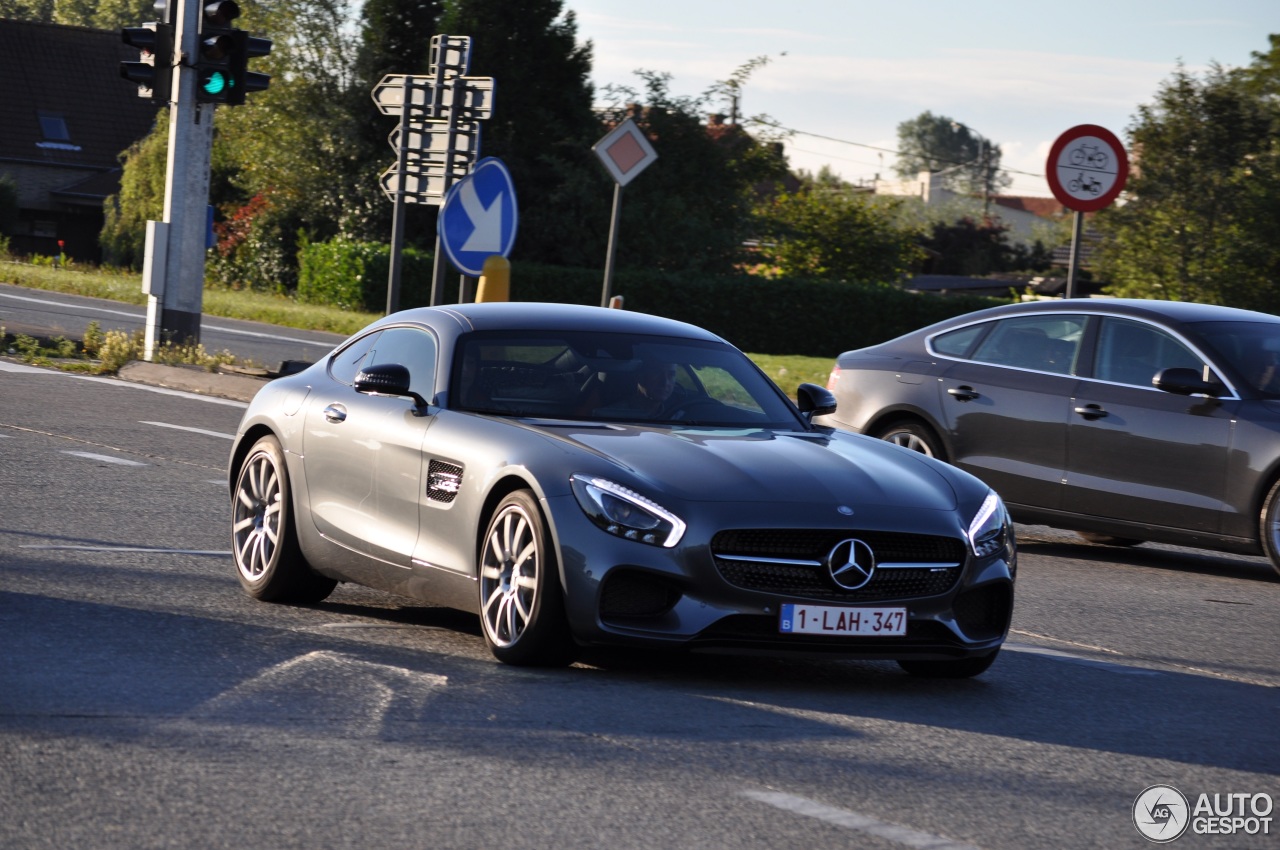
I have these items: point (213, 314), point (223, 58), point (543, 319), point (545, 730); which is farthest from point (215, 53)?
point (213, 314)

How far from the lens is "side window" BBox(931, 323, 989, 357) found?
1185 cm

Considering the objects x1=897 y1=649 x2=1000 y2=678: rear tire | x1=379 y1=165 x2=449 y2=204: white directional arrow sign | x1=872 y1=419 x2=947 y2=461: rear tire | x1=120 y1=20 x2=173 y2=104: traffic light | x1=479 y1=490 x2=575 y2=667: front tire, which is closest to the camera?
x1=479 y1=490 x2=575 y2=667: front tire

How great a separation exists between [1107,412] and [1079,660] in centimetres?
363

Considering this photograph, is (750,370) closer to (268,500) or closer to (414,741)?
(268,500)

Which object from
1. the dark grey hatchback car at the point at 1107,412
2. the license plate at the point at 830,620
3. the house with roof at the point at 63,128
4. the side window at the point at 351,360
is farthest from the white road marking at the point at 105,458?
the house with roof at the point at 63,128

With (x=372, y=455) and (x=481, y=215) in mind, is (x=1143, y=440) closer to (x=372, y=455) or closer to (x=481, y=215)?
(x=372, y=455)

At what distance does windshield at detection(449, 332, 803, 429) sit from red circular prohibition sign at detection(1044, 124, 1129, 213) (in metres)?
7.44

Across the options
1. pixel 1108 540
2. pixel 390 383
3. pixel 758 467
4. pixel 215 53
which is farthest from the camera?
pixel 215 53

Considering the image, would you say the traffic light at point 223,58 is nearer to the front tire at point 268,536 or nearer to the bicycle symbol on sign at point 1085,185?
the bicycle symbol on sign at point 1085,185

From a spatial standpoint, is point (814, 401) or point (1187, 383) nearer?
point (814, 401)

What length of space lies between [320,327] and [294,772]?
28.0m

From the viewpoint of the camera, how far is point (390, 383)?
7.46 metres

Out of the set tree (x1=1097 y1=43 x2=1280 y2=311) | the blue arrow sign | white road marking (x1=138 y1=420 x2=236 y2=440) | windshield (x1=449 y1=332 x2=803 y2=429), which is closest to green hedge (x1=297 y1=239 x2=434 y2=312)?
tree (x1=1097 y1=43 x2=1280 y2=311)

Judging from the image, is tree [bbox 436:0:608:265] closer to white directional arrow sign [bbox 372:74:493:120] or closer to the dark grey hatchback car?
white directional arrow sign [bbox 372:74:493:120]
